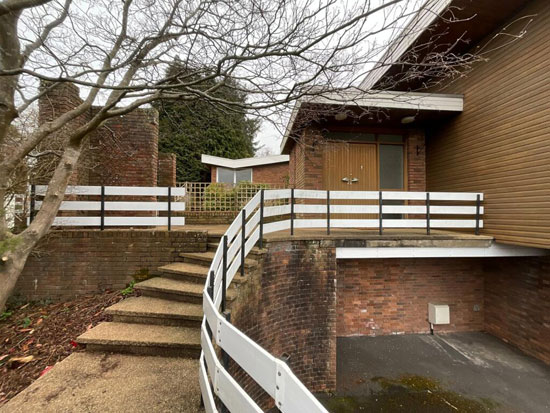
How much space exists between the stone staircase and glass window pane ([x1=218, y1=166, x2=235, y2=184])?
10306 mm

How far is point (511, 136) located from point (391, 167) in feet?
8.00

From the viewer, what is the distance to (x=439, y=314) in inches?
226

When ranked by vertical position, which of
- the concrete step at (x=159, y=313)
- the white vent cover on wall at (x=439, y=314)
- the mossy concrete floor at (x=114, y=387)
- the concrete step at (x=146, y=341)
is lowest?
the white vent cover on wall at (x=439, y=314)

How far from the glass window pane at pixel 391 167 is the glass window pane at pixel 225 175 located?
8.98 m

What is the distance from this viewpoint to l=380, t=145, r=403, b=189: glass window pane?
259 inches

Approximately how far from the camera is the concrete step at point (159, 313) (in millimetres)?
2832

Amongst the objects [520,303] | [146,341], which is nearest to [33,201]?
[146,341]

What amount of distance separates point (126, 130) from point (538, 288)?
9419 mm

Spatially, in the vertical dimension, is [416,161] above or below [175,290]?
above

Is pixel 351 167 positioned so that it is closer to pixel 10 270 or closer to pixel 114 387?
pixel 114 387

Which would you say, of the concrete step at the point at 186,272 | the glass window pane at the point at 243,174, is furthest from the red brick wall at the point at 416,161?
the glass window pane at the point at 243,174

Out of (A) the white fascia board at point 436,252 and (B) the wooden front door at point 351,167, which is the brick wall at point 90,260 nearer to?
(A) the white fascia board at point 436,252

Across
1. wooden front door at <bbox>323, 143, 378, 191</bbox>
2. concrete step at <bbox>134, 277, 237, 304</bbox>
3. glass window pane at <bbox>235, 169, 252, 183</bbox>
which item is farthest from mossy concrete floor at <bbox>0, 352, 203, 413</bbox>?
glass window pane at <bbox>235, 169, 252, 183</bbox>

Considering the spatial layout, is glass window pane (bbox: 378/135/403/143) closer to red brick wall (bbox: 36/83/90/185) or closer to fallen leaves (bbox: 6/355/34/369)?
red brick wall (bbox: 36/83/90/185)
